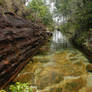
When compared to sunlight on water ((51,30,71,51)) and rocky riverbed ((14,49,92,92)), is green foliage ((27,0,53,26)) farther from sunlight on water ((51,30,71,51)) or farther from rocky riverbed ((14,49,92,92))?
rocky riverbed ((14,49,92,92))

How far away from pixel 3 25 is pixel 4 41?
0.72 meters

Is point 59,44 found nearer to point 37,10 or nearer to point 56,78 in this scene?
point 37,10

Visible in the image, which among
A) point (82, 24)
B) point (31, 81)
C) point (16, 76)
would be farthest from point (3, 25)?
point (82, 24)

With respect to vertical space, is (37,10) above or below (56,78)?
above

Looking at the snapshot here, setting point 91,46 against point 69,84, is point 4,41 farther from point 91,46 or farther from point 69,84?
point 91,46

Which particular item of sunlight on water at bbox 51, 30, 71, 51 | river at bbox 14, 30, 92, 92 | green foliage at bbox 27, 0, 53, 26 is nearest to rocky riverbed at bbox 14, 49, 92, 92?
river at bbox 14, 30, 92, 92

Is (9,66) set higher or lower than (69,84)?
higher

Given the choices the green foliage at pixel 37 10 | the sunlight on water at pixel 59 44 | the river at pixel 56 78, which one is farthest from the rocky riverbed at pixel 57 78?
the green foliage at pixel 37 10

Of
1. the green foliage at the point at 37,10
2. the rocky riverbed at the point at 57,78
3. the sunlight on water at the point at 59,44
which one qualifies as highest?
the green foliage at the point at 37,10

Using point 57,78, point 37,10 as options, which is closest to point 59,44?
point 37,10

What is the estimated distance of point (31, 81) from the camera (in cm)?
385

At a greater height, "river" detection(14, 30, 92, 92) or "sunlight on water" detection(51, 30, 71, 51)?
"sunlight on water" detection(51, 30, 71, 51)

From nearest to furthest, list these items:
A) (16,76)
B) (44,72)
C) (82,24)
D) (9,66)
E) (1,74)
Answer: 1. (1,74)
2. (9,66)
3. (16,76)
4. (44,72)
5. (82,24)

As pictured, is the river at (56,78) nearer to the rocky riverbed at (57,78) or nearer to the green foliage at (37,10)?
the rocky riverbed at (57,78)
